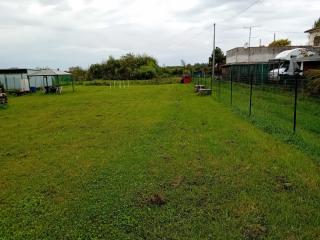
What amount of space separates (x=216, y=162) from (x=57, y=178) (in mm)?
2861

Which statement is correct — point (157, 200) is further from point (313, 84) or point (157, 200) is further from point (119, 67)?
point (119, 67)

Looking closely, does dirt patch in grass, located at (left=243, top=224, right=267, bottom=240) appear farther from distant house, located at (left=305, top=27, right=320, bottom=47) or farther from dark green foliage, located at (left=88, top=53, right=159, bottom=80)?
dark green foliage, located at (left=88, top=53, right=159, bottom=80)

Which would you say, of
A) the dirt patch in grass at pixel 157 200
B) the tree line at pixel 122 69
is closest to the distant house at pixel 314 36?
the tree line at pixel 122 69

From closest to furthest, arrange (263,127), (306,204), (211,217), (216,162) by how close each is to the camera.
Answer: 1. (211,217)
2. (306,204)
3. (216,162)
4. (263,127)

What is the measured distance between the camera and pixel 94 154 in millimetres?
6988

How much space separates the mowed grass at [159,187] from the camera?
3658 mm

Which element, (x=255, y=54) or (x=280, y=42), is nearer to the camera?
(x=255, y=54)

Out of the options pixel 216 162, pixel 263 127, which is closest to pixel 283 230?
pixel 216 162

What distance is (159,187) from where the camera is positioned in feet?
16.0

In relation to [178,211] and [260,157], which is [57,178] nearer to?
[178,211]

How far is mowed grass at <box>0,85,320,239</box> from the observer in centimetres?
366

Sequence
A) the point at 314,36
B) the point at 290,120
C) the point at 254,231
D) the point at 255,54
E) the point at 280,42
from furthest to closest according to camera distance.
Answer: the point at 280,42 → the point at 314,36 → the point at 255,54 → the point at 290,120 → the point at 254,231

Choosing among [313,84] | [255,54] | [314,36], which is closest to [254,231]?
[313,84]

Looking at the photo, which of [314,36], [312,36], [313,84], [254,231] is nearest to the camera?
[254,231]
